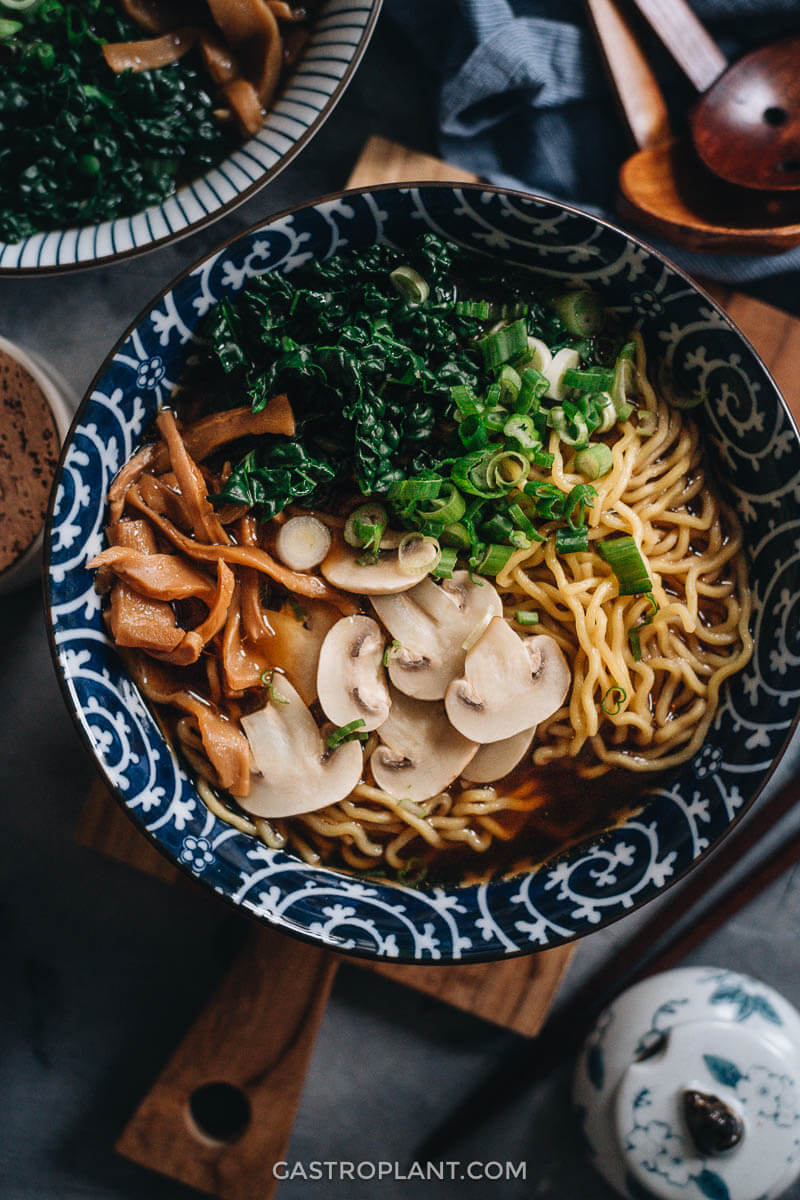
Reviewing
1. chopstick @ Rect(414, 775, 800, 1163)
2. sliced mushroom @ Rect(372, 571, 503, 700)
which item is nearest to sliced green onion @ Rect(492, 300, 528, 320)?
sliced mushroom @ Rect(372, 571, 503, 700)

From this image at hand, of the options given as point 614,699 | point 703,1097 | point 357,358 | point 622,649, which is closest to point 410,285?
point 357,358

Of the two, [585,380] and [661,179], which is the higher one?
[661,179]

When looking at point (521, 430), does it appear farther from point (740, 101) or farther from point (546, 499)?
point (740, 101)

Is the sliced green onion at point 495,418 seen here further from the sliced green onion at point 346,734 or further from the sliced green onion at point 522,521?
the sliced green onion at point 346,734

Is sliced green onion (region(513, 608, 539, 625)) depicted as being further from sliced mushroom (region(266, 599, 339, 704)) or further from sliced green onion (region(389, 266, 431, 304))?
sliced green onion (region(389, 266, 431, 304))

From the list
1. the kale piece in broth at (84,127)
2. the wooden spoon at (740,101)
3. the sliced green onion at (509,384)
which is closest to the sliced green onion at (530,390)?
the sliced green onion at (509,384)

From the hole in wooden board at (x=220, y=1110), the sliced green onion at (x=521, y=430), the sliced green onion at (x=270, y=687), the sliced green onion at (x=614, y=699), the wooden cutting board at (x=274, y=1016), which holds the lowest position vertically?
the hole in wooden board at (x=220, y=1110)
